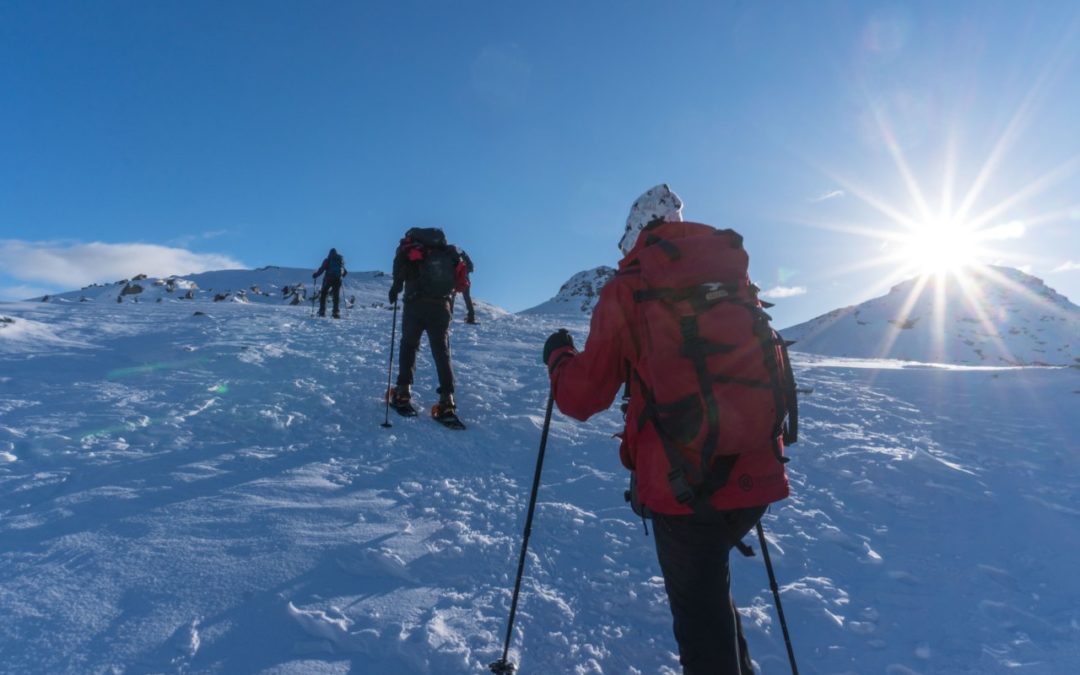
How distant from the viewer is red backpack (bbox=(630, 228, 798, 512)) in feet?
7.17

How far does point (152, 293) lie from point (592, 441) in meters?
42.1

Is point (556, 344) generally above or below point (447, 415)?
above

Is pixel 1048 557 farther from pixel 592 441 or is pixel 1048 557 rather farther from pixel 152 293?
pixel 152 293

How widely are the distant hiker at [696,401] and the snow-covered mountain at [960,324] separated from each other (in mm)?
137946

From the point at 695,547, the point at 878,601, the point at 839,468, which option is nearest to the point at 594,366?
the point at 695,547

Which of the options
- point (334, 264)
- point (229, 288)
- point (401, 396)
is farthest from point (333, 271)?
point (229, 288)

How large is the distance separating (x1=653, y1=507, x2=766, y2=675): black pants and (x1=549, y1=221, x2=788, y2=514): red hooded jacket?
0.10m

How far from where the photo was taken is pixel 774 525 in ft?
16.0

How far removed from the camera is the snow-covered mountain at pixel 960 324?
137500 mm

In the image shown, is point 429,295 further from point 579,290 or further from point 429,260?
point 579,290

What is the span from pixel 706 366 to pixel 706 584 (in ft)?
3.19

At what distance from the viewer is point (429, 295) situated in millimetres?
7172

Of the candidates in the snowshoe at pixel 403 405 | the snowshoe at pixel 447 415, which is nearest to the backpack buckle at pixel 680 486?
the snowshoe at pixel 447 415

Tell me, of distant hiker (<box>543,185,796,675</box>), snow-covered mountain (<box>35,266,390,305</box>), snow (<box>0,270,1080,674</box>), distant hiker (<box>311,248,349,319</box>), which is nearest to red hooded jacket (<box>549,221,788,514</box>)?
distant hiker (<box>543,185,796,675</box>)
